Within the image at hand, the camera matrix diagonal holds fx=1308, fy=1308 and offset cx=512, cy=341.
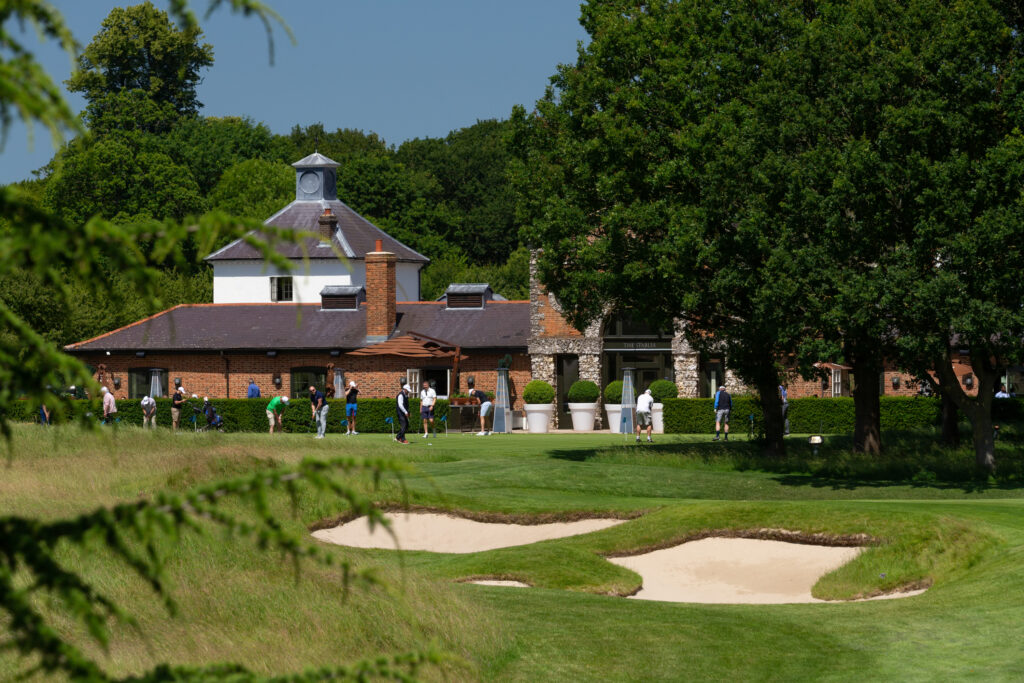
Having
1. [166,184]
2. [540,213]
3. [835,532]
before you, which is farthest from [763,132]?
[166,184]

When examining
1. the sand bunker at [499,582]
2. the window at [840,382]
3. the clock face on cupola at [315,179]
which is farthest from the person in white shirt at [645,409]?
the clock face on cupola at [315,179]

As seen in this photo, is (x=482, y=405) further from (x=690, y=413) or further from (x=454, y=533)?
(x=454, y=533)

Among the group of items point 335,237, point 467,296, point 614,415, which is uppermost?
point 335,237

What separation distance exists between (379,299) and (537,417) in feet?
30.9

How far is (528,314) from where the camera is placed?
57.0 m

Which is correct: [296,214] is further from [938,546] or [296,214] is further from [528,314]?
[938,546]

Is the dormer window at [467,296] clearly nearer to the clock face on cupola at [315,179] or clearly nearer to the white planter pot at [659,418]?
the white planter pot at [659,418]

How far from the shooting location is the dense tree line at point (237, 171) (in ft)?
270

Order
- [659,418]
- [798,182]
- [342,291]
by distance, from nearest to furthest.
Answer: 1. [798,182]
2. [659,418]
3. [342,291]

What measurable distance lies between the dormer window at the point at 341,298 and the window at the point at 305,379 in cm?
447

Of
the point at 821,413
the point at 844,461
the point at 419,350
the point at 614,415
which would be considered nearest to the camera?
the point at 844,461

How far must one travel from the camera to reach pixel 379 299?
56.2 metres

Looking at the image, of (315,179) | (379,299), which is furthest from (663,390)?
(315,179)

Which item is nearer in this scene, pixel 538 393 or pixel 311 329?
pixel 538 393
